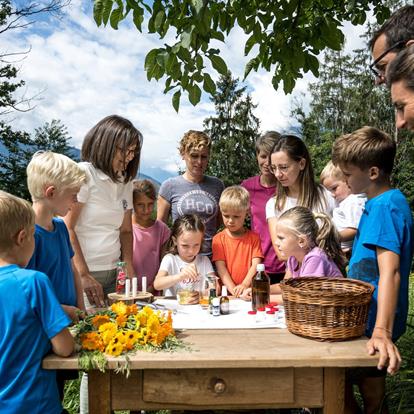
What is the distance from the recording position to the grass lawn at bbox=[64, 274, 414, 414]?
2803mm

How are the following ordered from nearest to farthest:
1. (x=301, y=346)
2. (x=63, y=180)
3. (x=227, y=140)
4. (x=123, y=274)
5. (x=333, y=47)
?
(x=301, y=346) → (x=63, y=180) → (x=123, y=274) → (x=333, y=47) → (x=227, y=140)

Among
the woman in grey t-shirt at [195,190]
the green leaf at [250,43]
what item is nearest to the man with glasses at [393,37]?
the green leaf at [250,43]

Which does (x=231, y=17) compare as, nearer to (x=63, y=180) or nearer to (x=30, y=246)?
(x=63, y=180)

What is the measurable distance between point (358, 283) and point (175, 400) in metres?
0.93

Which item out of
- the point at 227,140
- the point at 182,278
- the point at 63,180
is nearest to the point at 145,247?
the point at 182,278

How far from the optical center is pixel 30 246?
6.12 feet

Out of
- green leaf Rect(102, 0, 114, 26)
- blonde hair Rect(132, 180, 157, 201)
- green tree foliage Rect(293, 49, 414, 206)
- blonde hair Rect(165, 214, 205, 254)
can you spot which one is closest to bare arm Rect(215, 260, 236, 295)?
blonde hair Rect(165, 214, 205, 254)

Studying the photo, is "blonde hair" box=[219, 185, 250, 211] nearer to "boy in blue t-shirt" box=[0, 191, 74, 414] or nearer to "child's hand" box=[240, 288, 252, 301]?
"child's hand" box=[240, 288, 252, 301]

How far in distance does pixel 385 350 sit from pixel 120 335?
1044 mm

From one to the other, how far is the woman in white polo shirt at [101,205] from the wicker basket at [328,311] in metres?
1.29

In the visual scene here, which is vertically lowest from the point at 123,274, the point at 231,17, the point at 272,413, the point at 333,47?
the point at 272,413

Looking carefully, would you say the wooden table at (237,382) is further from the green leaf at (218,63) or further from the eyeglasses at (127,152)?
the green leaf at (218,63)

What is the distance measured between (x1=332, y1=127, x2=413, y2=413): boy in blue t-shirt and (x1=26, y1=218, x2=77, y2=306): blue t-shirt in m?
1.44

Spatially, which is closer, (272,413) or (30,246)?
(30,246)
